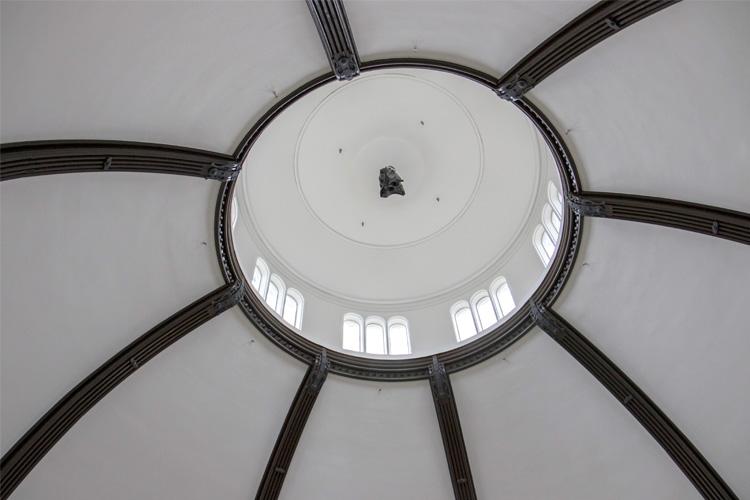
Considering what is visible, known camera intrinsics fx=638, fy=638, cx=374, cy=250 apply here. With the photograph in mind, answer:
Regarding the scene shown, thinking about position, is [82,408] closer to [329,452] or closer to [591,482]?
[329,452]

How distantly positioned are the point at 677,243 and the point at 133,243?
12680 mm

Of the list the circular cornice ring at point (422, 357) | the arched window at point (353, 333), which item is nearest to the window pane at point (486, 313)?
the circular cornice ring at point (422, 357)

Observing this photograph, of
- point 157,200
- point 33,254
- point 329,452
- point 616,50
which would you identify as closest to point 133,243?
point 157,200

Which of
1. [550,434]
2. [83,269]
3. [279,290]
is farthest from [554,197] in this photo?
[83,269]

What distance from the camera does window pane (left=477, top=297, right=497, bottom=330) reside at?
1975cm

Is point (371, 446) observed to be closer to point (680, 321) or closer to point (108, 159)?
point (680, 321)

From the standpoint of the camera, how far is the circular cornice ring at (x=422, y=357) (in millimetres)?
14109

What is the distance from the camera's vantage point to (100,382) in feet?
48.3

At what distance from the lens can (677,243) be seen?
14.9 meters

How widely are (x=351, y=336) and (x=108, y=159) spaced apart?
10076mm

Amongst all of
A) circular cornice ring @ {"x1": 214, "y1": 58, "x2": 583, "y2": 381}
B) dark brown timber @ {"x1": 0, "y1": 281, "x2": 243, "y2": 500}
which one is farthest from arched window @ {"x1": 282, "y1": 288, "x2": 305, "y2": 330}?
dark brown timber @ {"x1": 0, "y1": 281, "x2": 243, "y2": 500}

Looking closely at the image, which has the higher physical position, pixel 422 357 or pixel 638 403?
pixel 422 357

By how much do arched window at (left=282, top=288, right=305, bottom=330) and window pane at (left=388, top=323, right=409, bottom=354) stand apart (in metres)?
3.01

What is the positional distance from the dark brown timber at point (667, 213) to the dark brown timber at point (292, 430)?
8183 mm
